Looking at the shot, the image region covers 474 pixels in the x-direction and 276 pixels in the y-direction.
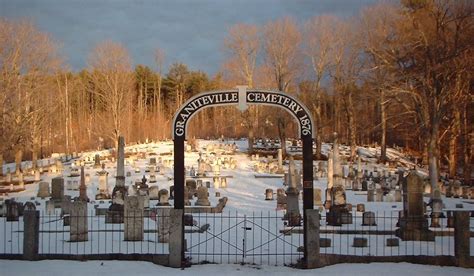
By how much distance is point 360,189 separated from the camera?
28.1 metres

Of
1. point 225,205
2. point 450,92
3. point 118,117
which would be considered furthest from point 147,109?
point 225,205

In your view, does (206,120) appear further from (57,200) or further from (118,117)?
(57,200)

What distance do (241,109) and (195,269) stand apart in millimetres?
3386

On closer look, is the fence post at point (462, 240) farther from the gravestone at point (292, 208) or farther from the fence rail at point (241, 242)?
the gravestone at point (292, 208)

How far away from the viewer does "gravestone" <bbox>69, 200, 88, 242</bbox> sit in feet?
40.9

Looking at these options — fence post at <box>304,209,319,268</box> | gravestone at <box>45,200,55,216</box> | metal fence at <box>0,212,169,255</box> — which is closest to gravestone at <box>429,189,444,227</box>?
fence post at <box>304,209,319,268</box>

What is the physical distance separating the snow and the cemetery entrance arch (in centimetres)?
151

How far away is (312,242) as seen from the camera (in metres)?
9.55

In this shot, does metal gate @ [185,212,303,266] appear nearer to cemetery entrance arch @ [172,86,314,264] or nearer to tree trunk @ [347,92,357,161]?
cemetery entrance arch @ [172,86,314,264]

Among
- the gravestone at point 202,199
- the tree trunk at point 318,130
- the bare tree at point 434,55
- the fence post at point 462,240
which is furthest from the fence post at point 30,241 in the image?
the tree trunk at point 318,130

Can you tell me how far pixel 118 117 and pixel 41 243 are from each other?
1551 inches

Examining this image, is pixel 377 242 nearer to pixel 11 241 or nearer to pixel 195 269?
pixel 195 269

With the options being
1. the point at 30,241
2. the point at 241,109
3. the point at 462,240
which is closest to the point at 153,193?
the point at 30,241

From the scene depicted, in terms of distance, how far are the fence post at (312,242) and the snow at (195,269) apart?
0.21 metres
